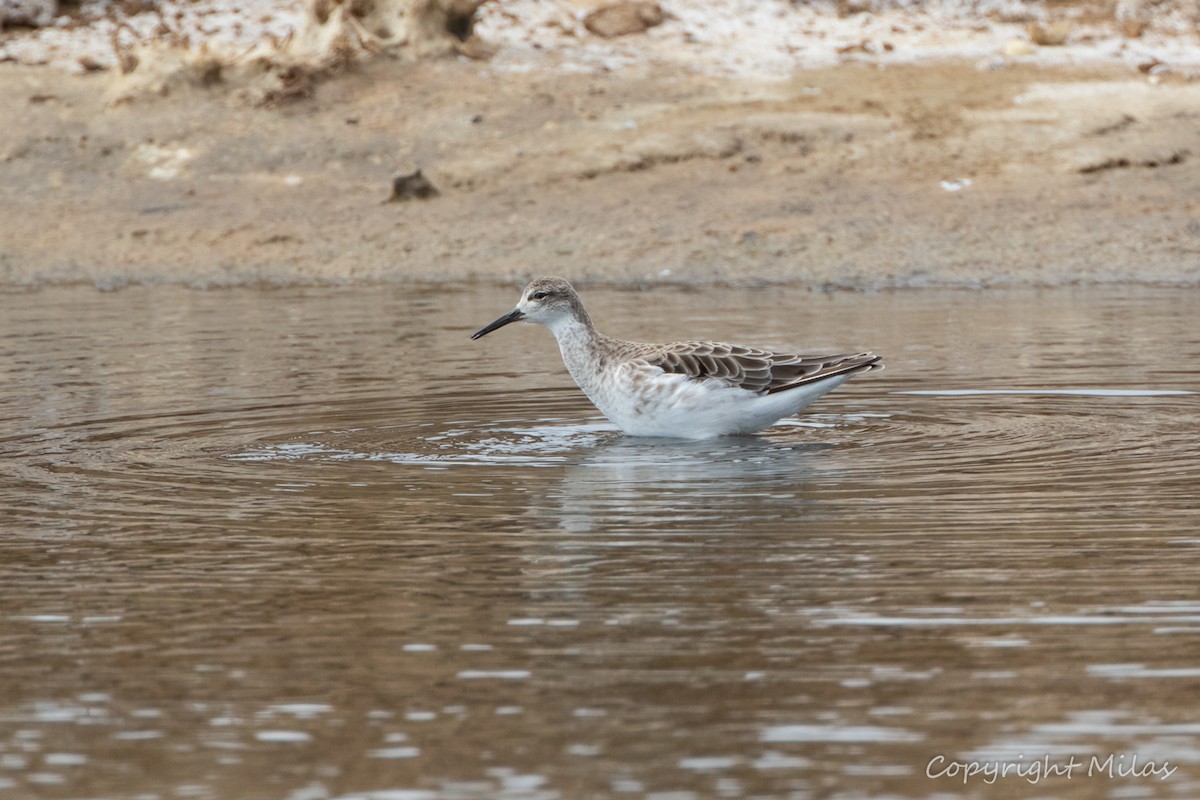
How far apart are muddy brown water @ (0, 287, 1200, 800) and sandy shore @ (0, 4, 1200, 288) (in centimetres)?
722

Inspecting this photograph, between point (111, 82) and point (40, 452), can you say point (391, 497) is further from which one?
point (111, 82)

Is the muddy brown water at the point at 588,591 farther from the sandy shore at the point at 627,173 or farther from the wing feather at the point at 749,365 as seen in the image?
the sandy shore at the point at 627,173

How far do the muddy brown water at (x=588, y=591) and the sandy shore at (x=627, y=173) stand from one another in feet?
23.7

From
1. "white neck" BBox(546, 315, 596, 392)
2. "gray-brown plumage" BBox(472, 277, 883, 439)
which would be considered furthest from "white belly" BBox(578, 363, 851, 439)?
"white neck" BBox(546, 315, 596, 392)

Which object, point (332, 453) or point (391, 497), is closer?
point (391, 497)

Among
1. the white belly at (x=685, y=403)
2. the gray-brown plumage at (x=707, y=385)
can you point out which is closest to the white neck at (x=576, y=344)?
the gray-brown plumage at (x=707, y=385)

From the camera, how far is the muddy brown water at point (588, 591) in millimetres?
4930

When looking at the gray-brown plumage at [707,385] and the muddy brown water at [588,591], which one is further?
the gray-brown plumage at [707,385]

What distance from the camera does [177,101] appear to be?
947 inches

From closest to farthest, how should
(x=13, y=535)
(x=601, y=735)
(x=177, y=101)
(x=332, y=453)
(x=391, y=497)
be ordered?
(x=601, y=735), (x=13, y=535), (x=391, y=497), (x=332, y=453), (x=177, y=101)

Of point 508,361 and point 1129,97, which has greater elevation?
point 1129,97

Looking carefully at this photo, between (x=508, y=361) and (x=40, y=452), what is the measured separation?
4989 mm

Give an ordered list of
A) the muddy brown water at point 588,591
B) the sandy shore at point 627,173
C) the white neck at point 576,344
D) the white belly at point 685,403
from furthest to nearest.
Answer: the sandy shore at point 627,173
the white neck at point 576,344
the white belly at point 685,403
the muddy brown water at point 588,591

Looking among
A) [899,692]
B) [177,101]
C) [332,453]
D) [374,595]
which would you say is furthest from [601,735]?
[177,101]
